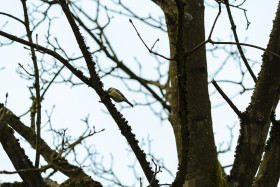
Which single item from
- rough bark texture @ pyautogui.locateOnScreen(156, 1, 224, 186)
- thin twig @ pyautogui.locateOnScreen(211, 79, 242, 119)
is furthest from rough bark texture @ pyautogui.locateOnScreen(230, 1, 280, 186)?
rough bark texture @ pyautogui.locateOnScreen(156, 1, 224, 186)

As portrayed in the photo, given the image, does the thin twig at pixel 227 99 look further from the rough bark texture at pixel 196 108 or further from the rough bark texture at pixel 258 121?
the rough bark texture at pixel 196 108

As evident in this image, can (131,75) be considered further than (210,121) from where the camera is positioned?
Yes

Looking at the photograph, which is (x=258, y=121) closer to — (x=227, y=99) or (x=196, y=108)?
(x=227, y=99)

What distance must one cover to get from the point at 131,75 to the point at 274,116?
2769 millimetres

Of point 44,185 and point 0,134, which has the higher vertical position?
point 0,134

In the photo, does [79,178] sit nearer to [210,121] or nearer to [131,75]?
[210,121]

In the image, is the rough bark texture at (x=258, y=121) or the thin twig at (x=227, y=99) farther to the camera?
the rough bark texture at (x=258, y=121)

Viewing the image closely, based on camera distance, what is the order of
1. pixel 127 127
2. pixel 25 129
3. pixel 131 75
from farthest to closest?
pixel 131 75 < pixel 25 129 < pixel 127 127

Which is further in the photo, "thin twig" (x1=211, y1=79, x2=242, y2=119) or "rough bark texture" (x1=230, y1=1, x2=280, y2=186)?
"rough bark texture" (x1=230, y1=1, x2=280, y2=186)

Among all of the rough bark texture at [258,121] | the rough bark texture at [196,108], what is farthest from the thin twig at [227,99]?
the rough bark texture at [196,108]

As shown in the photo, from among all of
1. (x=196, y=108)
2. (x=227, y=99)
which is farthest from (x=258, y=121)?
(x=196, y=108)

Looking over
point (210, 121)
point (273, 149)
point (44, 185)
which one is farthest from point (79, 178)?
point (273, 149)

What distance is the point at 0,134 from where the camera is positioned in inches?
109

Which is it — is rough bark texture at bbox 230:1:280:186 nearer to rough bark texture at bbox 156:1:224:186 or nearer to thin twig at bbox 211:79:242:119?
thin twig at bbox 211:79:242:119
